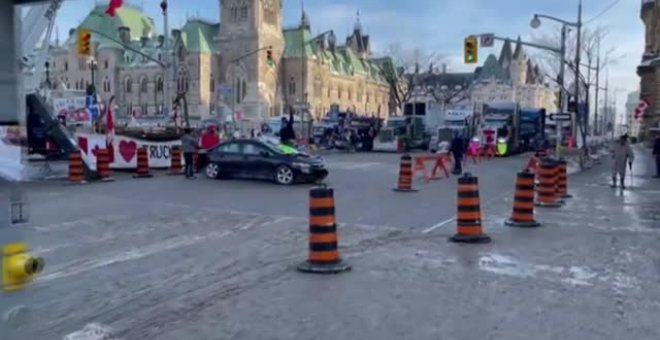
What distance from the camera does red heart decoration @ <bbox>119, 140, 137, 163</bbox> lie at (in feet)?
87.5

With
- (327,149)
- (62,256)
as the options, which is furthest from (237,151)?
(327,149)

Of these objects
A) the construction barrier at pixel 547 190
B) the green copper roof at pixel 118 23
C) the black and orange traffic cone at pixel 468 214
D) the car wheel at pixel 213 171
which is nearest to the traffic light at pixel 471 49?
the car wheel at pixel 213 171

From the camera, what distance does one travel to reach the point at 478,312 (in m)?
7.08

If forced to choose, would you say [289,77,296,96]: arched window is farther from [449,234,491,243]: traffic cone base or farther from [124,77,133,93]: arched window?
[449,234,491,243]: traffic cone base

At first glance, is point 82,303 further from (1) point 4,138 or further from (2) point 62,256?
(1) point 4,138

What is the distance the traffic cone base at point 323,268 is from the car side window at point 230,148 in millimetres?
15056

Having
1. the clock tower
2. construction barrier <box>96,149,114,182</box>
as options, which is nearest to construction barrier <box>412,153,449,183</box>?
construction barrier <box>96,149,114,182</box>

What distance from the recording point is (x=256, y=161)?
76.6ft

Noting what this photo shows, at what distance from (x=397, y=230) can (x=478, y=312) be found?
572 cm

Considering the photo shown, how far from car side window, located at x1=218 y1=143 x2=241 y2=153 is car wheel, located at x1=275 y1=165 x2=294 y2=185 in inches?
75.0

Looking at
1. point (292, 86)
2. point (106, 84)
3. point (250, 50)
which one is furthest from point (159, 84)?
point (292, 86)

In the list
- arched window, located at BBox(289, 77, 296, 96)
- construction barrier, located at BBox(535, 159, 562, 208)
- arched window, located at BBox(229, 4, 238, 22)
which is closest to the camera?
construction barrier, located at BBox(535, 159, 562, 208)

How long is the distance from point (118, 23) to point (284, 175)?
109 metres

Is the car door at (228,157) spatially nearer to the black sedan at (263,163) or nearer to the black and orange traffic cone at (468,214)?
the black sedan at (263,163)
